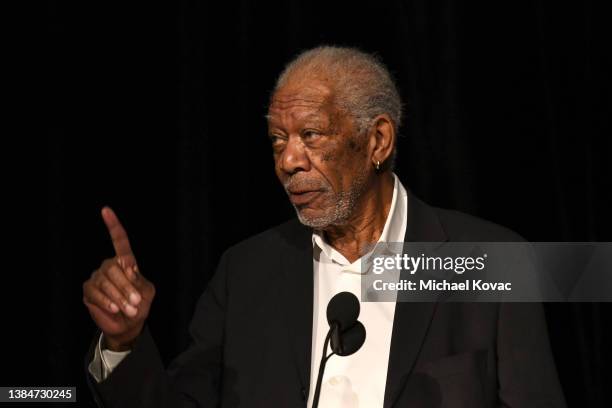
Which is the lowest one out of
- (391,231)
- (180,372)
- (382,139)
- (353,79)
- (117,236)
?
(180,372)

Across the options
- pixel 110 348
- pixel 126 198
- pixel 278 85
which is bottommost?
pixel 110 348

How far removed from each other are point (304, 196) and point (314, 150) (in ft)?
0.38

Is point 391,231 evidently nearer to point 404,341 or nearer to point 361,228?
point 361,228

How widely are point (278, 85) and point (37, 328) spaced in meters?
1.16

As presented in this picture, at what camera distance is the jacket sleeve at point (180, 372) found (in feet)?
5.68

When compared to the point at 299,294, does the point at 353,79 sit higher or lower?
higher

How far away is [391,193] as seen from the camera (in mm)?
2221

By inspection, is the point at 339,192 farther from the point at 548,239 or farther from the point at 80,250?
the point at 80,250

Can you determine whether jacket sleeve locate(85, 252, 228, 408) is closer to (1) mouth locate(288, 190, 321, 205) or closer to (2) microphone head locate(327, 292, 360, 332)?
(1) mouth locate(288, 190, 321, 205)

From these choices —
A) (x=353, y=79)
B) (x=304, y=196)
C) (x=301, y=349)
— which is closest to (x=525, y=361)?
(x=301, y=349)

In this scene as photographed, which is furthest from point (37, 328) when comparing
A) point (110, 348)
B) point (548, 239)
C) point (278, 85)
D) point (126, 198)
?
point (548, 239)

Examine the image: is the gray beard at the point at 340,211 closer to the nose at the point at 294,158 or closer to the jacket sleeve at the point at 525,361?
the nose at the point at 294,158

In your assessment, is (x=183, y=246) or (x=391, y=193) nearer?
(x=391, y=193)

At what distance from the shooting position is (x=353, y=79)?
2.06 metres
